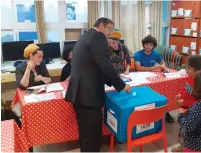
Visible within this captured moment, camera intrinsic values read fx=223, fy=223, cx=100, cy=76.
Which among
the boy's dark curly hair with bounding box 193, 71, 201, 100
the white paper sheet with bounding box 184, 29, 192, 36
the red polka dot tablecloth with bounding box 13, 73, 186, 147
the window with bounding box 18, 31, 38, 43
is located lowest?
the red polka dot tablecloth with bounding box 13, 73, 186, 147

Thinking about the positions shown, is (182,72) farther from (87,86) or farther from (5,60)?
(5,60)

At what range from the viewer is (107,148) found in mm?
2467

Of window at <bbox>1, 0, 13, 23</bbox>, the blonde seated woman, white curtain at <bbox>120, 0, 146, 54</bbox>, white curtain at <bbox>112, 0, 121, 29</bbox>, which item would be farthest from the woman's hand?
white curtain at <bbox>120, 0, 146, 54</bbox>

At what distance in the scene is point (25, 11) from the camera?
3.90 meters

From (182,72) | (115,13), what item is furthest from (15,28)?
(182,72)

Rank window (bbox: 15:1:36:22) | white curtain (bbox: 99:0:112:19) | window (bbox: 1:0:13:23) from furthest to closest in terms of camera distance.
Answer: white curtain (bbox: 99:0:112:19) → window (bbox: 15:1:36:22) → window (bbox: 1:0:13:23)

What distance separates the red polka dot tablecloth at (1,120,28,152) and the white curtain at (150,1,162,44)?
3787 millimetres

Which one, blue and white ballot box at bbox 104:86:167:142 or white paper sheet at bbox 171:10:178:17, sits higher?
white paper sheet at bbox 171:10:178:17

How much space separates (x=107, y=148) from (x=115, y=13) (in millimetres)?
2733

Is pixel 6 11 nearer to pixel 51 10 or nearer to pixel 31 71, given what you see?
pixel 51 10

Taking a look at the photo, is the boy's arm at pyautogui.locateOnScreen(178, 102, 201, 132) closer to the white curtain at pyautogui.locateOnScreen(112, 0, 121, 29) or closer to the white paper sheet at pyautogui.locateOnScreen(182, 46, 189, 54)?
the white paper sheet at pyautogui.locateOnScreen(182, 46, 189, 54)

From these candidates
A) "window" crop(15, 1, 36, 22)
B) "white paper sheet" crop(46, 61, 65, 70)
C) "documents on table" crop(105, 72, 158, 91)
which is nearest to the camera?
"documents on table" crop(105, 72, 158, 91)

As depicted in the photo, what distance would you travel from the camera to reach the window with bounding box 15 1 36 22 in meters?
3.85

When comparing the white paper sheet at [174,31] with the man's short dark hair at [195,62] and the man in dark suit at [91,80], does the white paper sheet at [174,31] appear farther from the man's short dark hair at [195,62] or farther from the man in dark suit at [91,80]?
the man in dark suit at [91,80]
